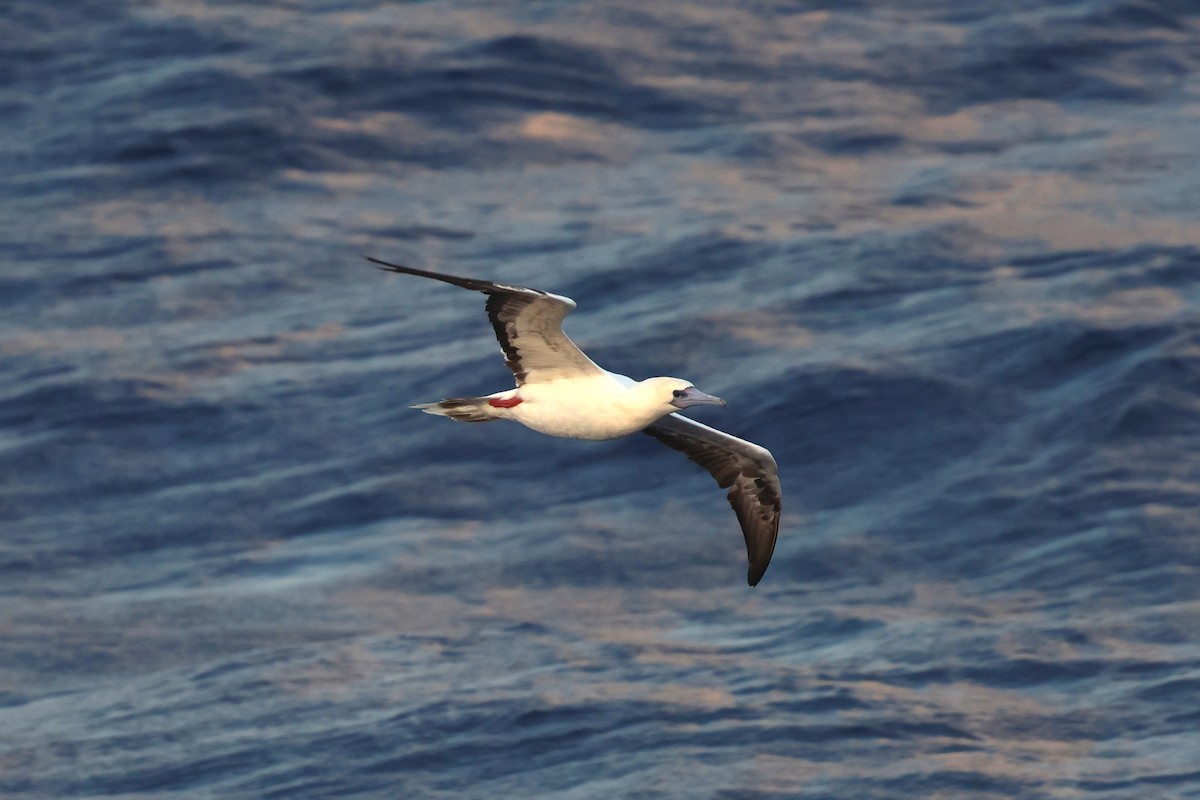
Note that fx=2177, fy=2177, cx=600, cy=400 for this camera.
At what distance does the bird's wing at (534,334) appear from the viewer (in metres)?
17.9

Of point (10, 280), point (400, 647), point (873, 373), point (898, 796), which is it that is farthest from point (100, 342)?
point (898, 796)

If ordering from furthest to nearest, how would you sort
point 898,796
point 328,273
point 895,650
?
point 328,273 < point 895,650 < point 898,796

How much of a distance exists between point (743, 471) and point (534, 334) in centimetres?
364

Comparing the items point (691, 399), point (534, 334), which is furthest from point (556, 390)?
point (691, 399)

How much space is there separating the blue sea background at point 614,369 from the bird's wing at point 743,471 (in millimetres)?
8118

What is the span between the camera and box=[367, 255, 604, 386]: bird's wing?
58.6 ft

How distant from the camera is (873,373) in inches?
1346

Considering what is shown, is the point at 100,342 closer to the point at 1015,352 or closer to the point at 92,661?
the point at 92,661

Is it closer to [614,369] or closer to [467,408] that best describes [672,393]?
[467,408]

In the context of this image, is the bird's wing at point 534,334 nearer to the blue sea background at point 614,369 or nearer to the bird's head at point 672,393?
the bird's head at point 672,393

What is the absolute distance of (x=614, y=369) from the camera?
3428 cm

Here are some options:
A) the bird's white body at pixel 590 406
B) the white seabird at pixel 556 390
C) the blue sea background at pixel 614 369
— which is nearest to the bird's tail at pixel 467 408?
the white seabird at pixel 556 390

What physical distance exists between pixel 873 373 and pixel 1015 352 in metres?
2.27

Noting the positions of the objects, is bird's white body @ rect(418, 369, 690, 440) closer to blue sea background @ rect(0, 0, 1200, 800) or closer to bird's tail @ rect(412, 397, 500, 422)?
bird's tail @ rect(412, 397, 500, 422)
